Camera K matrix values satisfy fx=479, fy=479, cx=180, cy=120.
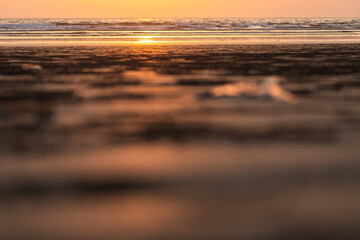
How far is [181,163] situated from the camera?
4215 millimetres

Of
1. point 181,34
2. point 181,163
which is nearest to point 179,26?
point 181,34

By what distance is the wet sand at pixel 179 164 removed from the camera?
290cm

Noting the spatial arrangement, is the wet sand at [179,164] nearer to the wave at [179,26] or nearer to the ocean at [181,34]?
the ocean at [181,34]

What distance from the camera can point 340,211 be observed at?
3055 mm

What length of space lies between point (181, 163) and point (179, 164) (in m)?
0.03

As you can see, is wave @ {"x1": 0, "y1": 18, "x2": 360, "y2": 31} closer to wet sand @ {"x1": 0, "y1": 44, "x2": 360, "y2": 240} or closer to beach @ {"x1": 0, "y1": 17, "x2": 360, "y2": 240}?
beach @ {"x1": 0, "y1": 17, "x2": 360, "y2": 240}

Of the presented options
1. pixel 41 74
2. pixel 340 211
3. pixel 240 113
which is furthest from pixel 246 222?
pixel 41 74

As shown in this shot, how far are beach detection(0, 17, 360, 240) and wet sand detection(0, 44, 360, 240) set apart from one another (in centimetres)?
1

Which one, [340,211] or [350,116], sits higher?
[350,116]

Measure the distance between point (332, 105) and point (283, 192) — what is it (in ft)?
13.4

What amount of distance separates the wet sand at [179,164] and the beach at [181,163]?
0.04 ft

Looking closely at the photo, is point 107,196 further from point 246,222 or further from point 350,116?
point 350,116

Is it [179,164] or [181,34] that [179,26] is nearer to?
[181,34]

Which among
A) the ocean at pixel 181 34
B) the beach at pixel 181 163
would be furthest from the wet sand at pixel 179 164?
the ocean at pixel 181 34
